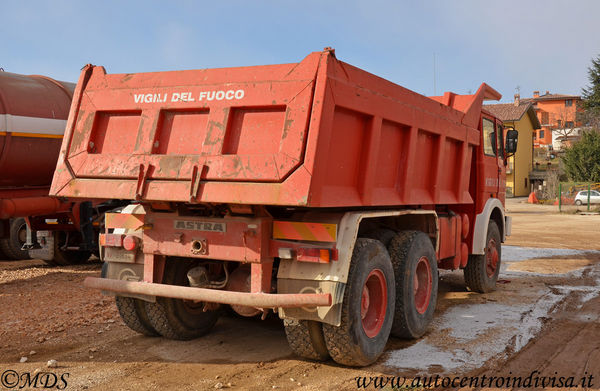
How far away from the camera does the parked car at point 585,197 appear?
1287 inches

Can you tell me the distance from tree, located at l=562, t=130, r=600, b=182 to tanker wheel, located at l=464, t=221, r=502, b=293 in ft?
110

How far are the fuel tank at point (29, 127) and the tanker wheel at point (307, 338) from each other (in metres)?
6.31

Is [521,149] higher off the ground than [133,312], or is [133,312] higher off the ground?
[521,149]

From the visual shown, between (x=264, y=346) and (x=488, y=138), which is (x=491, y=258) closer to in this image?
(x=488, y=138)

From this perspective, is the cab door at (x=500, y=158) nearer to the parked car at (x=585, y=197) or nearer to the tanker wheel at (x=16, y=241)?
the tanker wheel at (x=16, y=241)

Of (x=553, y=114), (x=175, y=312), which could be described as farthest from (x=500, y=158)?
(x=553, y=114)

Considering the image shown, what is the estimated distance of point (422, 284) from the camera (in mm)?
6277

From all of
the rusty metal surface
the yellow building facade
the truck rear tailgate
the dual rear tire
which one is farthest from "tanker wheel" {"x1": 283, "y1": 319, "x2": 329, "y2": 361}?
the yellow building facade

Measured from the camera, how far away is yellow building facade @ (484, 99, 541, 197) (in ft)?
153

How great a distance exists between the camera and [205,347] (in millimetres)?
5480

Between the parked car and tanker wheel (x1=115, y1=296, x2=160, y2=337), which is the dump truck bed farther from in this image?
the parked car

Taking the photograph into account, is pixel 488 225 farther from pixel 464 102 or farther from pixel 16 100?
pixel 16 100

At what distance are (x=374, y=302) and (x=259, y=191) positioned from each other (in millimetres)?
1711

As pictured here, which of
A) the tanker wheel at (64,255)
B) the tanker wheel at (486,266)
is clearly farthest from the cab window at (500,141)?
the tanker wheel at (64,255)
